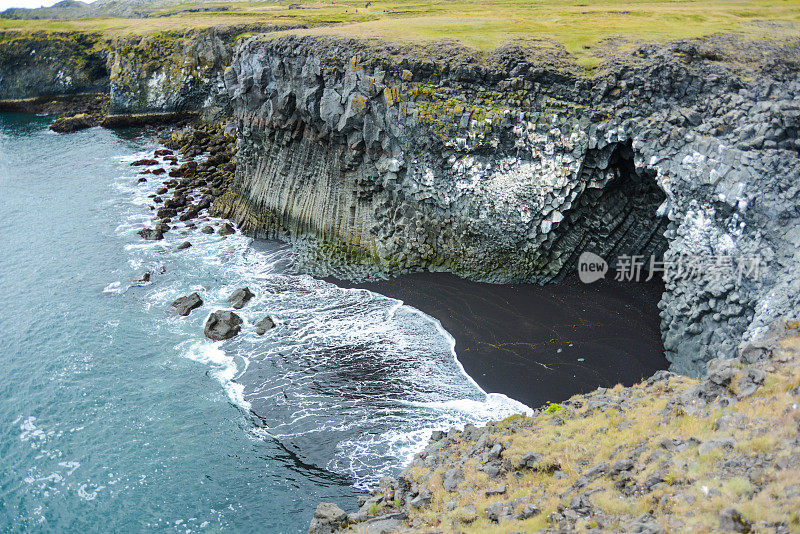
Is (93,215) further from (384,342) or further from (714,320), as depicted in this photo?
(714,320)

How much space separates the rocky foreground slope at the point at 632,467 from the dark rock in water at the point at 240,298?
20.1 meters

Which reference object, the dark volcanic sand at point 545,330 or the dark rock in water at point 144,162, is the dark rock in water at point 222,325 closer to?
the dark volcanic sand at point 545,330

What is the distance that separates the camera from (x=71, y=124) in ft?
284

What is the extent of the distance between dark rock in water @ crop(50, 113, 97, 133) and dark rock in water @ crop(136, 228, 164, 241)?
49.0 m

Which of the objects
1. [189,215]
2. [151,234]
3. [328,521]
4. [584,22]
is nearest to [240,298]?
[151,234]

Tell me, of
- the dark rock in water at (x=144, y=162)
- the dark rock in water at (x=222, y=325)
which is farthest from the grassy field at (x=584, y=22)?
the dark rock in water at (x=144, y=162)

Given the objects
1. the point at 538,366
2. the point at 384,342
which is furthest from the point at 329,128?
the point at 538,366

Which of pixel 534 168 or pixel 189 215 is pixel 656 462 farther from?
pixel 189 215

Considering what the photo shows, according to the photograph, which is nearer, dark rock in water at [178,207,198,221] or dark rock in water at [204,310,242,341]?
Answer: dark rock in water at [204,310,242,341]

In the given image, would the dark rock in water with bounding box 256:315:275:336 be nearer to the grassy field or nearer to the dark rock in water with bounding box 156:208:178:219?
the dark rock in water with bounding box 156:208:178:219

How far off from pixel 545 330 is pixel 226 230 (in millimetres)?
31397

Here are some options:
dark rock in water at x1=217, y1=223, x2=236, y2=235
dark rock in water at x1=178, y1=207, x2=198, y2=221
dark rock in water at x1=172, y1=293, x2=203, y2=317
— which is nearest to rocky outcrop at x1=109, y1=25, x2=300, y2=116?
dark rock in water at x1=178, y1=207, x2=198, y2=221

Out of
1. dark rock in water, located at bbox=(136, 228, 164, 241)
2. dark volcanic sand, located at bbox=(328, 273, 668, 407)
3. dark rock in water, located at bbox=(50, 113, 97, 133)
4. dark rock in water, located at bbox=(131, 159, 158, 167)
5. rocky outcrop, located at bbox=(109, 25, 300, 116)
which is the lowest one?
dark volcanic sand, located at bbox=(328, 273, 668, 407)

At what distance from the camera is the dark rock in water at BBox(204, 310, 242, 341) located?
36.3 m
